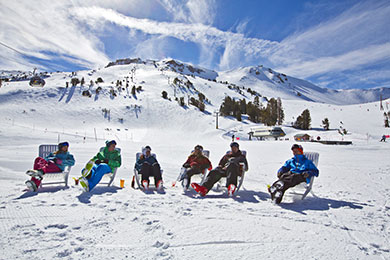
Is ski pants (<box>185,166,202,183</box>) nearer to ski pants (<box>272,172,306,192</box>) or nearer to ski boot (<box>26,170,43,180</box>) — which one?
ski pants (<box>272,172,306,192</box>)

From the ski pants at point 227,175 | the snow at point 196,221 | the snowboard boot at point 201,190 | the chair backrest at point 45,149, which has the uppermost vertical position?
the chair backrest at point 45,149

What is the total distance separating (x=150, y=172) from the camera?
208 inches

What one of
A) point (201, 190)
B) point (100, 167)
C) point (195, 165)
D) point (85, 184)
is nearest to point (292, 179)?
point (201, 190)

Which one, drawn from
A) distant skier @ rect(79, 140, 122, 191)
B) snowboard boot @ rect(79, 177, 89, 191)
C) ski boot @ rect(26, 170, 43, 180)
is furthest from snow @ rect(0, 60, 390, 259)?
ski boot @ rect(26, 170, 43, 180)

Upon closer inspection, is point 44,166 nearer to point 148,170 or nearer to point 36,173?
point 36,173

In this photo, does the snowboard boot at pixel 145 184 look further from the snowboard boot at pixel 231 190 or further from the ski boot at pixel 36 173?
the ski boot at pixel 36 173

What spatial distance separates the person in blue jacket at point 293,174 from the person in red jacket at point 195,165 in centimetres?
166

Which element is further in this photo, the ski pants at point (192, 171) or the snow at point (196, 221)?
the ski pants at point (192, 171)

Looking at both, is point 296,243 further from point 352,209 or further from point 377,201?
point 377,201

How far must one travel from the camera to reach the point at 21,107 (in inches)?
1593

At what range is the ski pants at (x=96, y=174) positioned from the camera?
463cm

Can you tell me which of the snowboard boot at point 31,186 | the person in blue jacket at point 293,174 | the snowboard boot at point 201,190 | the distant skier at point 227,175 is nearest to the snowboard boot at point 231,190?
the distant skier at point 227,175

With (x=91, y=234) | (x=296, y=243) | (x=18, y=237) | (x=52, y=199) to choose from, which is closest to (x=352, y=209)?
(x=296, y=243)

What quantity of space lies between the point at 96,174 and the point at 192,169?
7.01 ft
